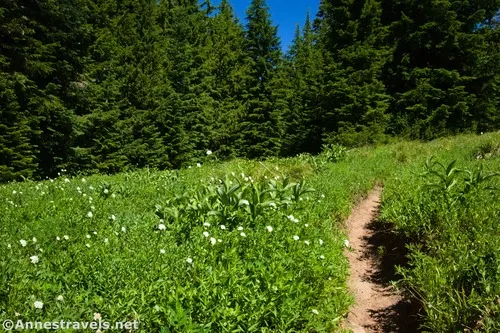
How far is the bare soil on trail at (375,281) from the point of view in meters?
4.27

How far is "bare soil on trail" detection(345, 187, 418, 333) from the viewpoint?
14.0 ft

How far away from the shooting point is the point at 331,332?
379cm

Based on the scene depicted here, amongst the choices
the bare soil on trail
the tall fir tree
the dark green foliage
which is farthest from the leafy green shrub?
the tall fir tree

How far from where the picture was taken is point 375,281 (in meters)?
5.37

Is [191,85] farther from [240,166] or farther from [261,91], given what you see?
[240,166]

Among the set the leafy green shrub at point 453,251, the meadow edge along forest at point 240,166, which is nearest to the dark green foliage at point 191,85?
the meadow edge along forest at point 240,166

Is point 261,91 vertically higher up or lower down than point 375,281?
higher up

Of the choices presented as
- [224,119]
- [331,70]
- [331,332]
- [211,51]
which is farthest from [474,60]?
[331,332]

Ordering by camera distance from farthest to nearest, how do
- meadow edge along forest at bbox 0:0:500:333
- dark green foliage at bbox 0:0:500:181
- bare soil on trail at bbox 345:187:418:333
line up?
1. dark green foliage at bbox 0:0:500:181
2. bare soil on trail at bbox 345:187:418:333
3. meadow edge along forest at bbox 0:0:500:333

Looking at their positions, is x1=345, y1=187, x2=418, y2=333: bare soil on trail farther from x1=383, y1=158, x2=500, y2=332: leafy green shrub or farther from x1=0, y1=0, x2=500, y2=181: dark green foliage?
x1=0, y1=0, x2=500, y2=181: dark green foliage

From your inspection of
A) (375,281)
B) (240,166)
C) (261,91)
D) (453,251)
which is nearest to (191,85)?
(261,91)

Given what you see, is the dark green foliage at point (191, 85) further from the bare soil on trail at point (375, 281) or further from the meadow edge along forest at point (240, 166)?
the bare soil on trail at point (375, 281)

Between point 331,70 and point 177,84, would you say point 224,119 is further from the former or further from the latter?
point 331,70

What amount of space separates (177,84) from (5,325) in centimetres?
2912
